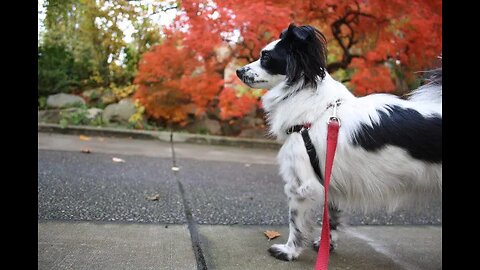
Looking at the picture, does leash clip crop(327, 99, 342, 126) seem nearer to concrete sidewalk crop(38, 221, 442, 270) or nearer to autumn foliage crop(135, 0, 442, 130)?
concrete sidewalk crop(38, 221, 442, 270)

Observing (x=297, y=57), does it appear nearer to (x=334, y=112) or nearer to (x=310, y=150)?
(x=334, y=112)

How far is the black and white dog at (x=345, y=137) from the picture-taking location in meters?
2.09

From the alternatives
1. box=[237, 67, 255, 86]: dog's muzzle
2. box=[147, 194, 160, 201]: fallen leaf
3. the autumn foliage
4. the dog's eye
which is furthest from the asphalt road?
the autumn foliage

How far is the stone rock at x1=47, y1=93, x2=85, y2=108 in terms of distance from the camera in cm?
743

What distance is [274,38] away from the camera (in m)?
4.32

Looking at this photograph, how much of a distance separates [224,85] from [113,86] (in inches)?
85.4

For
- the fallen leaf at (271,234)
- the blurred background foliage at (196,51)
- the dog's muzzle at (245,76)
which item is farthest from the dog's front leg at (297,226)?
the blurred background foliage at (196,51)

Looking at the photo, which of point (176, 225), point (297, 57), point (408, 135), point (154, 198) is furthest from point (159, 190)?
point (408, 135)

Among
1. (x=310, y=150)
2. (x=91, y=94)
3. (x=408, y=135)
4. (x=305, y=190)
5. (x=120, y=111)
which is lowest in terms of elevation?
(x=305, y=190)

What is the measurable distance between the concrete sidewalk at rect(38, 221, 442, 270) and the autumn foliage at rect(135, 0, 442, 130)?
71.0 inches

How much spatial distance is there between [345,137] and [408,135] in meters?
0.36

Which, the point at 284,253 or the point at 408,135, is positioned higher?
the point at 408,135
